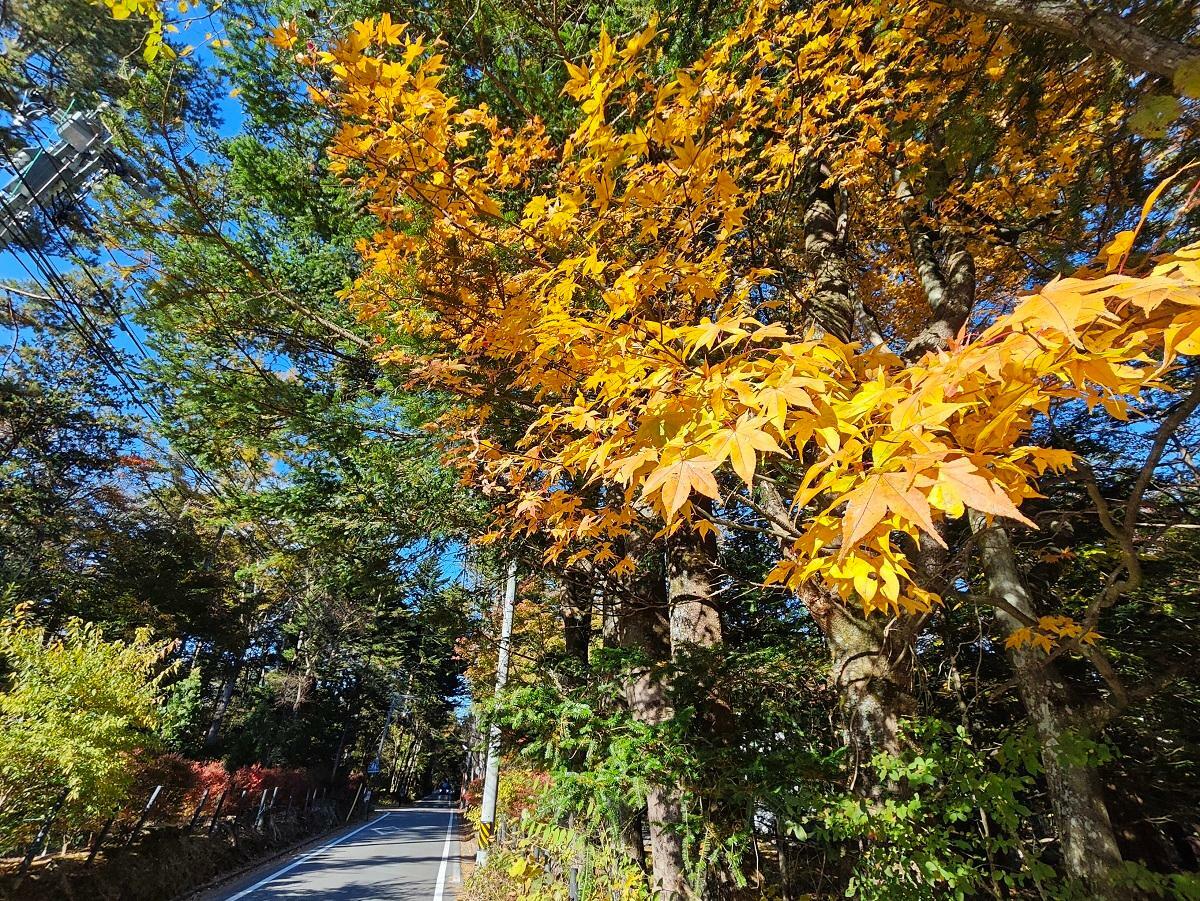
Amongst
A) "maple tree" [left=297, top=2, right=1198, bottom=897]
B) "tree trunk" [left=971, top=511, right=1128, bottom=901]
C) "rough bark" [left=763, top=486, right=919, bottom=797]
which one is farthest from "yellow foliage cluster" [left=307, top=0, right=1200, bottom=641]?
"tree trunk" [left=971, top=511, right=1128, bottom=901]

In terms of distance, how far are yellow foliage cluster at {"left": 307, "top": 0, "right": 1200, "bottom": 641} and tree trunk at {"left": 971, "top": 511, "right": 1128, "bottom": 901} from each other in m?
0.67

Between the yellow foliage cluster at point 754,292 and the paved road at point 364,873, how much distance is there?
792 centimetres

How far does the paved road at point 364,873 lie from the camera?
8.48 metres

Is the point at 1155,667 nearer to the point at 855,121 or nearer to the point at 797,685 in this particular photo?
the point at 797,685

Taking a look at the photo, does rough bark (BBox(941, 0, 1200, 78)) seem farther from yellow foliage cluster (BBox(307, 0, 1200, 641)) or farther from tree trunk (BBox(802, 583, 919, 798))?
tree trunk (BBox(802, 583, 919, 798))

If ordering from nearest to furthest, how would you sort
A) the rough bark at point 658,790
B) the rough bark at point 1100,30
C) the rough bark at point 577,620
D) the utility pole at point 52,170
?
the rough bark at point 1100,30, the rough bark at point 658,790, the rough bark at point 577,620, the utility pole at point 52,170

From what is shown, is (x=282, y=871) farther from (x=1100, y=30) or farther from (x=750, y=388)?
(x=1100, y=30)

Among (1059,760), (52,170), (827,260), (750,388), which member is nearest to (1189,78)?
(750,388)

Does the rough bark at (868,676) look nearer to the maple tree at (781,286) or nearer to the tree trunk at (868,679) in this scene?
the tree trunk at (868,679)

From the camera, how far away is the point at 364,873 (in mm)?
10297

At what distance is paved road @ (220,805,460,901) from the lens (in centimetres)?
848

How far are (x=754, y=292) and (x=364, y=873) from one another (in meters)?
12.8

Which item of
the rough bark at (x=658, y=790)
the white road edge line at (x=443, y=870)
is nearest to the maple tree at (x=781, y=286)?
the rough bark at (x=658, y=790)

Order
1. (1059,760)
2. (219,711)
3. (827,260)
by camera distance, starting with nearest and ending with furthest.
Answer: (1059,760) < (827,260) < (219,711)
